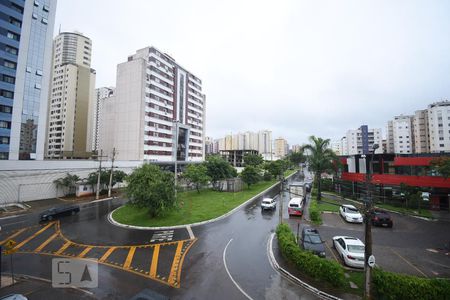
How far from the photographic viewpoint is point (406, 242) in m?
18.1

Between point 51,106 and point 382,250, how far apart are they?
11214cm

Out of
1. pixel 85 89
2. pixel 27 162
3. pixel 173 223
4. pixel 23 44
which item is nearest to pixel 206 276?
pixel 173 223

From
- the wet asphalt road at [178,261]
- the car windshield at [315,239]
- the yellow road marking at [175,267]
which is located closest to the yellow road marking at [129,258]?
the wet asphalt road at [178,261]

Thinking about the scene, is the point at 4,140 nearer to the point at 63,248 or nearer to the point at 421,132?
the point at 63,248

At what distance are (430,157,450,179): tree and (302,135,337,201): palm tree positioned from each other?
1151 centimetres

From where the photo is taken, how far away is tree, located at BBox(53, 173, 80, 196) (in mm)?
38656

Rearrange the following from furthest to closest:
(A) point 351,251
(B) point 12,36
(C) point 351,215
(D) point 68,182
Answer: (B) point 12,36
(D) point 68,182
(C) point 351,215
(A) point 351,251

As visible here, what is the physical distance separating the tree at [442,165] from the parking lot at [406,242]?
5.71 metres

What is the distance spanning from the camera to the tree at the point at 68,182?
3866cm

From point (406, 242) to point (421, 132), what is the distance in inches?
3718

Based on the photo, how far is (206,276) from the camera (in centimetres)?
1226

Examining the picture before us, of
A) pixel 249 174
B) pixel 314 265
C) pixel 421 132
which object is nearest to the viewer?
pixel 314 265

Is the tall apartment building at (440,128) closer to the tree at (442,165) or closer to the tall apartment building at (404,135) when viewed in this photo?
the tall apartment building at (404,135)

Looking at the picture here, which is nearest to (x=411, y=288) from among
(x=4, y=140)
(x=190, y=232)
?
(x=190, y=232)
